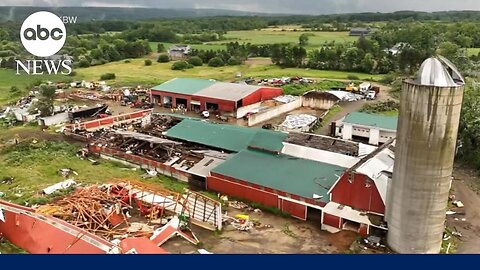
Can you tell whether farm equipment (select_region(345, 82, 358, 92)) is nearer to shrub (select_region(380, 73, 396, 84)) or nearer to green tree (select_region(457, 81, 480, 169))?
shrub (select_region(380, 73, 396, 84))

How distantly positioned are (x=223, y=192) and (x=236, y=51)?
31080 millimetres

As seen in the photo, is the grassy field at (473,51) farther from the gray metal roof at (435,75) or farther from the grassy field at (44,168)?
the gray metal roof at (435,75)

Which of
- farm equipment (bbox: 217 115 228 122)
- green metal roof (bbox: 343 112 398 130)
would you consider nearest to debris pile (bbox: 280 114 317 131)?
green metal roof (bbox: 343 112 398 130)

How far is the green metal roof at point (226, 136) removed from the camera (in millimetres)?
15484

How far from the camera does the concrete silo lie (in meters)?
8.98

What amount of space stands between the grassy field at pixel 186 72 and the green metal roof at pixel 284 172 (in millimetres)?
19573

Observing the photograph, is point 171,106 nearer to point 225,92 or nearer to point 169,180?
point 225,92

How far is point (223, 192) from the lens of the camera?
13.9 meters

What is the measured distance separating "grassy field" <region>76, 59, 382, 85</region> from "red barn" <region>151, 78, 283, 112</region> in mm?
6787

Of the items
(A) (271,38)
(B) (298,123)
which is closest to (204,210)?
(B) (298,123)

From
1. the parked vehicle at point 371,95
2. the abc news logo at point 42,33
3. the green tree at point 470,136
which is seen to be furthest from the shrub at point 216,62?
the green tree at point 470,136

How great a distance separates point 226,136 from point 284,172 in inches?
162

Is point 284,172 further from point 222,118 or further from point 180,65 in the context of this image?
point 180,65

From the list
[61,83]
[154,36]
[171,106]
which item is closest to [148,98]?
[171,106]
